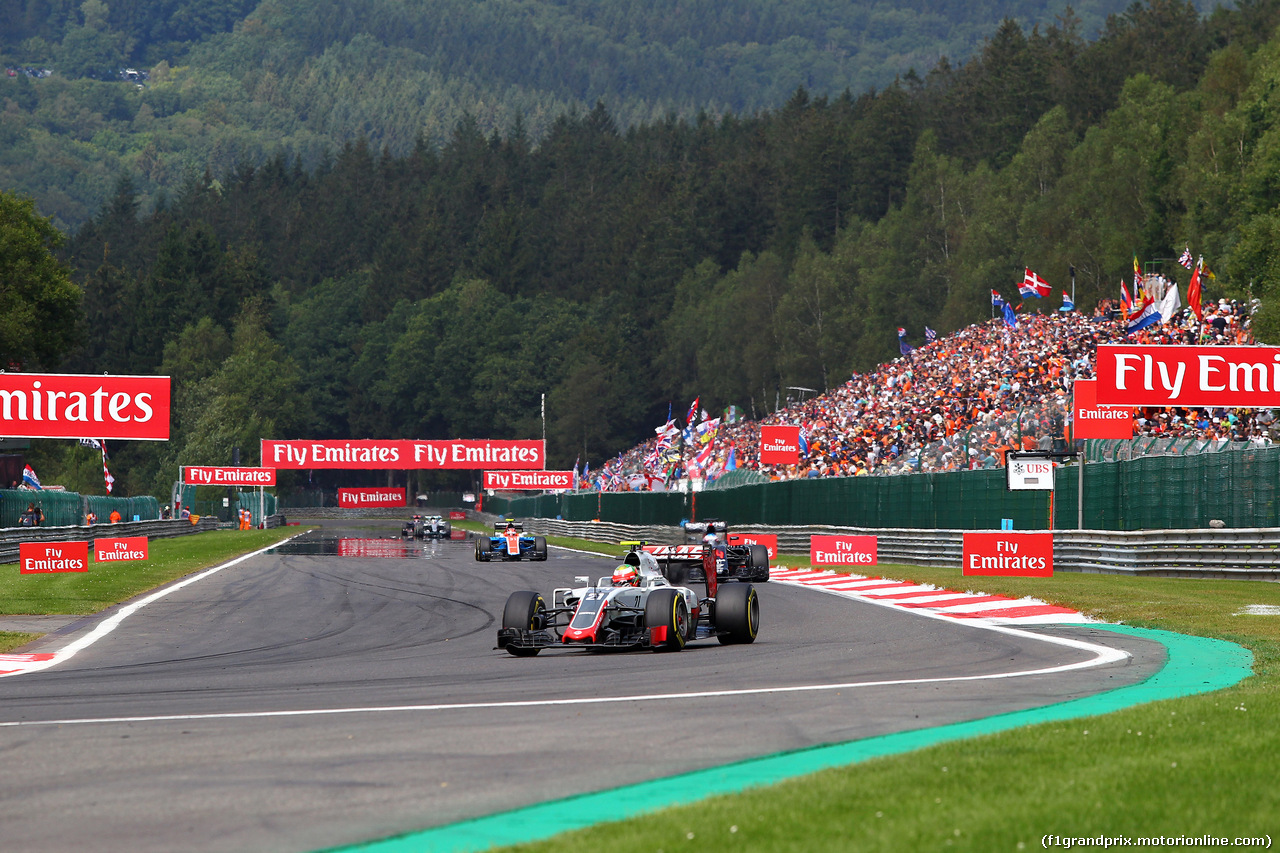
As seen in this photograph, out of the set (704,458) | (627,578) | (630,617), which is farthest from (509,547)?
(704,458)

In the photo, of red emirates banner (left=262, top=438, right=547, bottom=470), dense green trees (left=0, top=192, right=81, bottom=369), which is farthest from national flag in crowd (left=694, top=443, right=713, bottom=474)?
dense green trees (left=0, top=192, right=81, bottom=369)

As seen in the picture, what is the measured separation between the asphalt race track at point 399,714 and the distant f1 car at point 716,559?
149 cm

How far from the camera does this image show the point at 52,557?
2962cm

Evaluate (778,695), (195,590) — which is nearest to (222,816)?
(778,695)

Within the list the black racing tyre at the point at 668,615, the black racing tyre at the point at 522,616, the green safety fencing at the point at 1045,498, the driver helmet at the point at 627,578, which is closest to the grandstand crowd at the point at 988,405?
the green safety fencing at the point at 1045,498

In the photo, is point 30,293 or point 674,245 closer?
point 30,293

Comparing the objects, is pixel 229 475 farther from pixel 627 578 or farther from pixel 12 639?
pixel 627 578

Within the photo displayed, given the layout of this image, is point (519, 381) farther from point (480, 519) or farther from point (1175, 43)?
point (1175, 43)

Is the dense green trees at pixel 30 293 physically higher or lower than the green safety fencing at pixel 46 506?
higher

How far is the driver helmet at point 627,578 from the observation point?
52.0 feet

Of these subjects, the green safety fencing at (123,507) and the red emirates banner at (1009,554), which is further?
the green safety fencing at (123,507)

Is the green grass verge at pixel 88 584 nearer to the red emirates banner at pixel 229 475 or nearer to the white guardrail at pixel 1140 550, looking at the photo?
the white guardrail at pixel 1140 550

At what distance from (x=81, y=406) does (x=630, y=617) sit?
19.6m

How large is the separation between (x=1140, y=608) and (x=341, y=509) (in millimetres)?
110563
